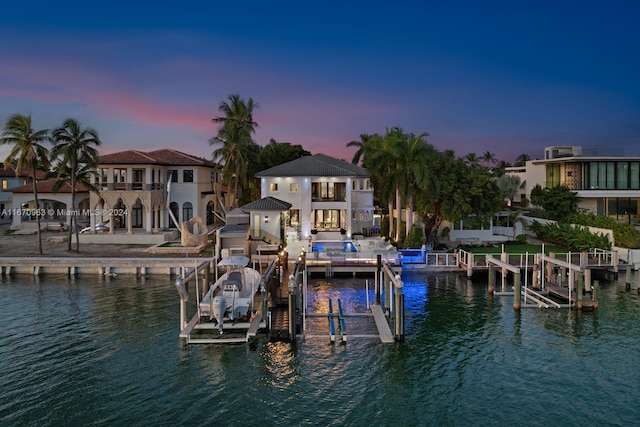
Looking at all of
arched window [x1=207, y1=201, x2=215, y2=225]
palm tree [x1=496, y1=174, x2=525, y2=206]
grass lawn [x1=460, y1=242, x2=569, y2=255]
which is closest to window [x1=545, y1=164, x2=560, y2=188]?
palm tree [x1=496, y1=174, x2=525, y2=206]

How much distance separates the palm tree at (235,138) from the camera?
60.3m

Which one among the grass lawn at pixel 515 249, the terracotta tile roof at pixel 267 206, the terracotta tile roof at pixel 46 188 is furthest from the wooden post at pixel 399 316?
the terracotta tile roof at pixel 46 188

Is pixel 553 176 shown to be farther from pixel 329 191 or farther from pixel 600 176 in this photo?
pixel 329 191

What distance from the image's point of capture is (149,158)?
184 feet

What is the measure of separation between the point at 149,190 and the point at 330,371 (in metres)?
A: 39.6

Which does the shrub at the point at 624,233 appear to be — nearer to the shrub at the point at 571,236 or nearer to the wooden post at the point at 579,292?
the shrub at the point at 571,236

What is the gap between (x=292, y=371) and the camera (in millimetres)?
21703

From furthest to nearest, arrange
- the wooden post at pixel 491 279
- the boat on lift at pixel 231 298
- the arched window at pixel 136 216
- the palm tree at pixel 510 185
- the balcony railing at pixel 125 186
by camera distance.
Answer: the palm tree at pixel 510 185, the arched window at pixel 136 216, the balcony railing at pixel 125 186, the wooden post at pixel 491 279, the boat on lift at pixel 231 298

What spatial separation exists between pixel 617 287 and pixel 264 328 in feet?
84.4

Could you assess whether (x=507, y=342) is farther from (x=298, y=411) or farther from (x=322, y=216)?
(x=322, y=216)

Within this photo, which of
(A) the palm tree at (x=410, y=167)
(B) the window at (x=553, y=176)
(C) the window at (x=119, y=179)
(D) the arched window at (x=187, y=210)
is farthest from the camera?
(B) the window at (x=553, y=176)

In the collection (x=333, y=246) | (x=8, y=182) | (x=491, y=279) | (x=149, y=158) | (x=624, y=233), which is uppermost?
(x=149, y=158)

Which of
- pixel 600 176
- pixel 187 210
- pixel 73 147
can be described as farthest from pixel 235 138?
pixel 600 176

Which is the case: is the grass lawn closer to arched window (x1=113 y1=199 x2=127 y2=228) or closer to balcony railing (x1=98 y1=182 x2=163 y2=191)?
balcony railing (x1=98 y1=182 x2=163 y2=191)
